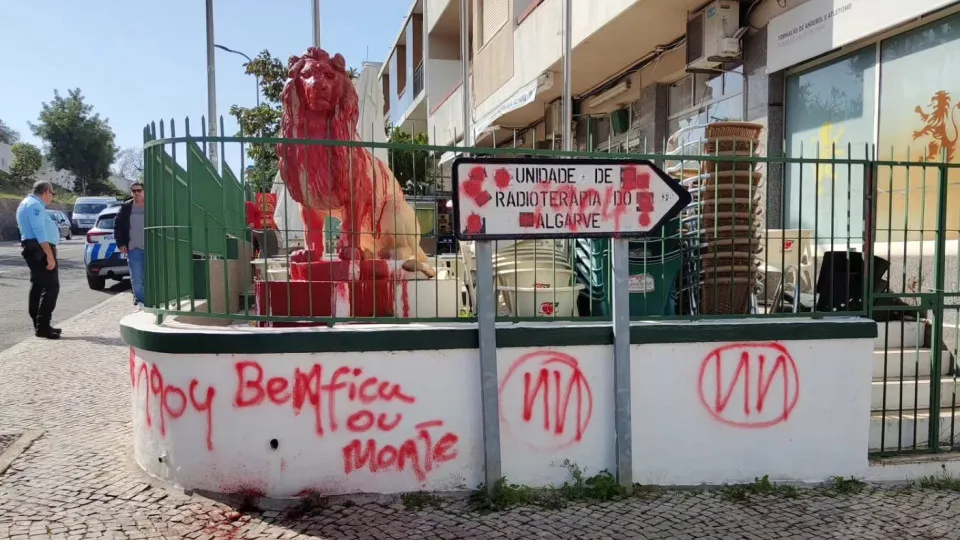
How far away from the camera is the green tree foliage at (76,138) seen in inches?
2120

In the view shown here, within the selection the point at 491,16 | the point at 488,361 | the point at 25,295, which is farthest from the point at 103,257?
the point at 488,361

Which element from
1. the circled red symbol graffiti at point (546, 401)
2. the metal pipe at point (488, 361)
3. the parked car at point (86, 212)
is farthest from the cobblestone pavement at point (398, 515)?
the parked car at point (86, 212)

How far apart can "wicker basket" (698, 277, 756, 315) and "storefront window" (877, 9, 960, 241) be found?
79.0 inches

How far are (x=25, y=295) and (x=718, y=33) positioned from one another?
12053 millimetres

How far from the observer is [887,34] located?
665 cm

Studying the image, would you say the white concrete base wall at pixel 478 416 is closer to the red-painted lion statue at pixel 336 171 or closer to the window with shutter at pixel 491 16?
the red-painted lion statue at pixel 336 171

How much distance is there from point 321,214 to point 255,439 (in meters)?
1.70

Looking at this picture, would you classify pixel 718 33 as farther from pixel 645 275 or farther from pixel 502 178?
pixel 502 178

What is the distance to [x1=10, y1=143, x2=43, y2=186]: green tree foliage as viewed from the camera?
50562 mm

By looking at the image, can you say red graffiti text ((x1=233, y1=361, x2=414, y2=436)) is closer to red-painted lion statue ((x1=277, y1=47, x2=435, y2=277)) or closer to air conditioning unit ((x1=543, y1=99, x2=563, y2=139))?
red-painted lion statue ((x1=277, y1=47, x2=435, y2=277))

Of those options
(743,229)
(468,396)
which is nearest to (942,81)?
(743,229)

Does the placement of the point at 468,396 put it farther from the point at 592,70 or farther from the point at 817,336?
the point at 592,70

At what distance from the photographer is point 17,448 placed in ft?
14.1

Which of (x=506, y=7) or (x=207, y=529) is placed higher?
(x=506, y=7)
